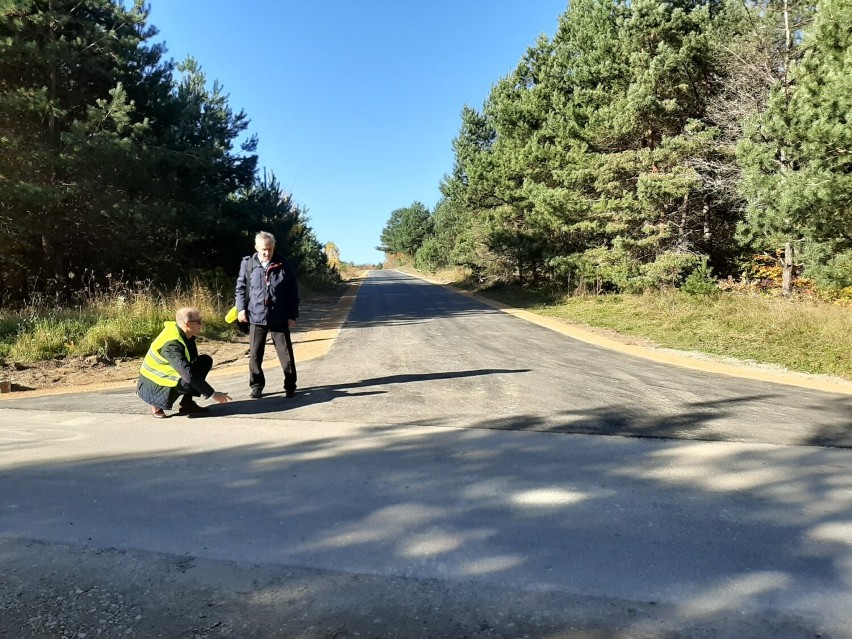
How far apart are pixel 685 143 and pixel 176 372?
52.5 ft

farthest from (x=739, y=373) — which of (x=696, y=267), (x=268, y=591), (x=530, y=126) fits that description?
(x=530, y=126)

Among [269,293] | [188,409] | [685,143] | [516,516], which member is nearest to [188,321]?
[188,409]

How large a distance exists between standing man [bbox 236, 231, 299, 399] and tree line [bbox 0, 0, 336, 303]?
344 inches

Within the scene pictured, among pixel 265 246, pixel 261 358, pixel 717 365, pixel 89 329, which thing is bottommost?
pixel 717 365

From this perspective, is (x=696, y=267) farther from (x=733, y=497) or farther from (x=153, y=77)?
(x=153, y=77)

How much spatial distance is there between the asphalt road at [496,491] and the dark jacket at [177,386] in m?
0.23

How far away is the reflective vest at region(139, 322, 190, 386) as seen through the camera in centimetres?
486

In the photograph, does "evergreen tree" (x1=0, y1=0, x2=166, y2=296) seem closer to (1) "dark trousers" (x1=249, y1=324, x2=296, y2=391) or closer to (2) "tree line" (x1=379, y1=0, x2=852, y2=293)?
(1) "dark trousers" (x1=249, y1=324, x2=296, y2=391)

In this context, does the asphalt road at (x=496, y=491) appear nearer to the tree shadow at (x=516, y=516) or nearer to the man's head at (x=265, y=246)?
the tree shadow at (x=516, y=516)

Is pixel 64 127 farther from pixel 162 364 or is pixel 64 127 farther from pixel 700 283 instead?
pixel 700 283

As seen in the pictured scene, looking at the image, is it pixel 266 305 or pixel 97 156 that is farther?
pixel 97 156

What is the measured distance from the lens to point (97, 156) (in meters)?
12.4

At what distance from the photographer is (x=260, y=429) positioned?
4.59 metres

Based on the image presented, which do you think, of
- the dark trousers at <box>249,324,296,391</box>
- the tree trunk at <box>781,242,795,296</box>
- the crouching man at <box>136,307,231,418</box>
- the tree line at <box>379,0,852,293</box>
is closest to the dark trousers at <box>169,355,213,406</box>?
the crouching man at <box>136,307,231,418</box>
